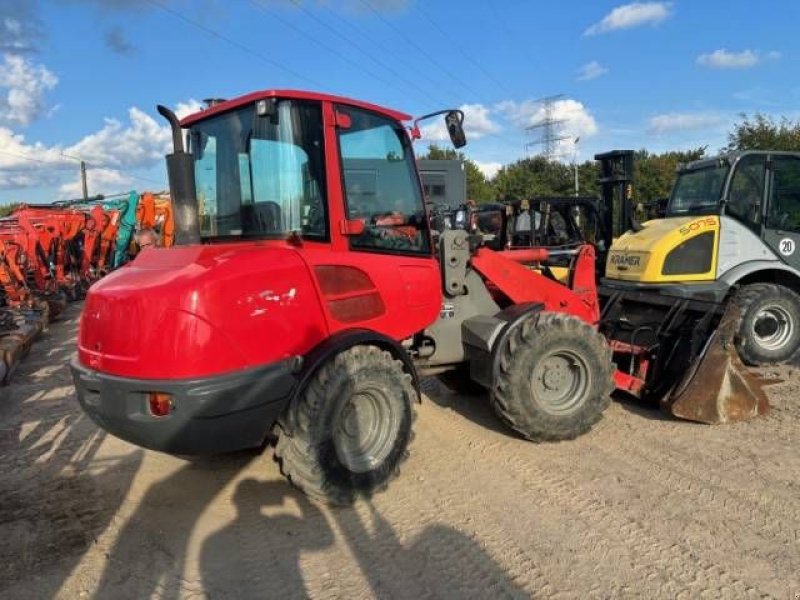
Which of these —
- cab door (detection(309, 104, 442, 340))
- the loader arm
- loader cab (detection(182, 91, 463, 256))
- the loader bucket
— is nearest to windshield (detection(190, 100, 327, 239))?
loader cab (detection(182, 91, 463, 256))

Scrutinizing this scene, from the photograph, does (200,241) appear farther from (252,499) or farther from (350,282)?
(252,499)

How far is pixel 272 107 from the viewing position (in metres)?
3.86

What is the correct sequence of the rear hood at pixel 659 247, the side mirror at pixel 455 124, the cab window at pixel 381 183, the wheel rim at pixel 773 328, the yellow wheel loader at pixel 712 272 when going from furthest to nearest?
the rear hood at pixel 659 247 < the wheel rim at pixel 773 328 < the yellow wheel loader at pixel 712 272 < the side mirror at pixel 455 124 < the cab window at pixel 381 183

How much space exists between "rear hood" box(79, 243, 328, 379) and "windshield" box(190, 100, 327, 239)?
0.23 m

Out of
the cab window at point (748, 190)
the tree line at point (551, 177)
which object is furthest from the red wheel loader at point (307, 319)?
the tree line at point (551, 177)

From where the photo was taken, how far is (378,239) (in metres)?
4.34

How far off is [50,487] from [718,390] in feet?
16.2

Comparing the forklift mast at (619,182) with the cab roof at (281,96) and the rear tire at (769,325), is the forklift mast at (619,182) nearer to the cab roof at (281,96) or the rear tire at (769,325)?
the rear tire at (769,325)

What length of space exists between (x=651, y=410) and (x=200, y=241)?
155 inches

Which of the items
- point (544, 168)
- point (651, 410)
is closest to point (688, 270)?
point (651, 410)

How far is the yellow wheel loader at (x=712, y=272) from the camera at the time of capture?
5.76m

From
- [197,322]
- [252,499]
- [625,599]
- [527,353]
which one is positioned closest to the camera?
[625,599]

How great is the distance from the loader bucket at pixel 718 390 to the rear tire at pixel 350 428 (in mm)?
2328

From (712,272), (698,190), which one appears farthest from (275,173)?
(698,190)
